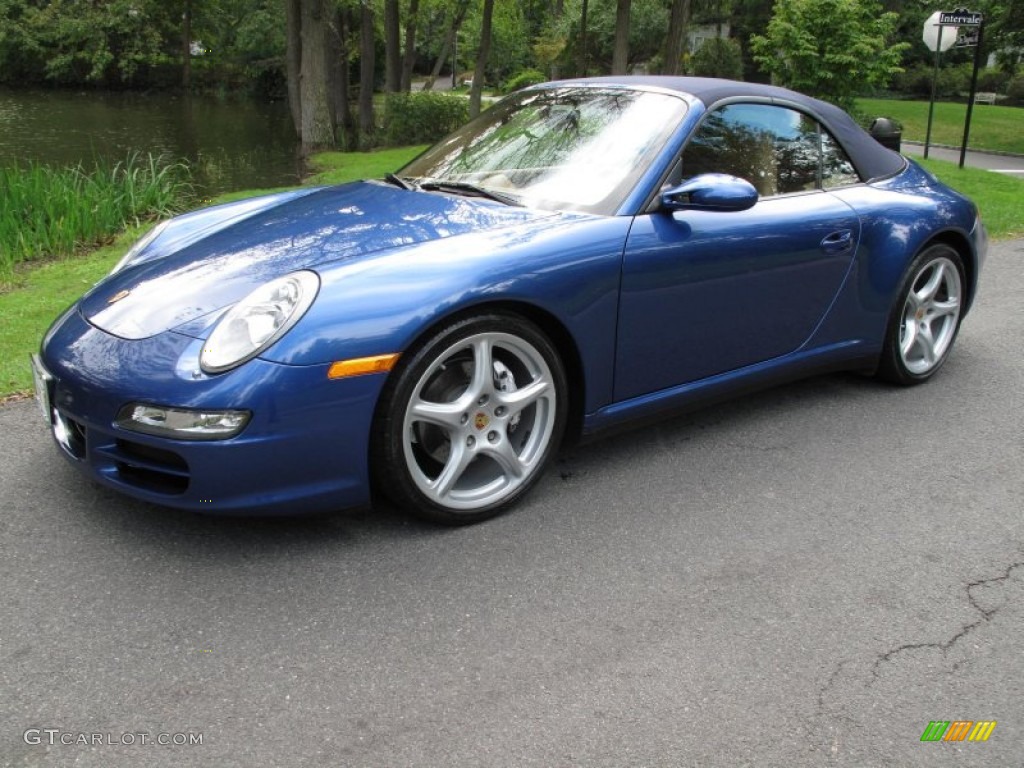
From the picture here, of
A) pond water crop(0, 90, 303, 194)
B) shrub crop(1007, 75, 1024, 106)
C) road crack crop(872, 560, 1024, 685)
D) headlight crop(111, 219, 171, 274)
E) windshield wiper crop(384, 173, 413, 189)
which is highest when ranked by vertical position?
windshield wiper crop(384, 173, 413, 189)

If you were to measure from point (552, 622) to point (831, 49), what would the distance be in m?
18.3

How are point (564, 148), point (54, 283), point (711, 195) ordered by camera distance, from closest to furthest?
point (711, 195)
point (564, 148)
point (54, 283)

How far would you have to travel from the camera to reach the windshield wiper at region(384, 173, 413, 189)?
12.4 feet

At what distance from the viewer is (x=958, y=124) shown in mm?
29750

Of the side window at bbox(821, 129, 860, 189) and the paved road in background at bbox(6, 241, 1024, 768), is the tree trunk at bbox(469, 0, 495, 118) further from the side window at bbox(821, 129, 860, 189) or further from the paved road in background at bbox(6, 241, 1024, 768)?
the paved road in background at bbox(6, 241, 1024, 768)

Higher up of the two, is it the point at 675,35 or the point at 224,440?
the point at 675,35

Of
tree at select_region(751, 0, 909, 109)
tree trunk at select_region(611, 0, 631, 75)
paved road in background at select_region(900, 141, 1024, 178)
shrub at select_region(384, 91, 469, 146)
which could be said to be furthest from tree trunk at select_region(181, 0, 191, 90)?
paved road in background at select_region(900, 141, 1024, 178)

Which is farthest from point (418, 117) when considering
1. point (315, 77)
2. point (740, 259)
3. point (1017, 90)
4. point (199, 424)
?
point (1017, 90)

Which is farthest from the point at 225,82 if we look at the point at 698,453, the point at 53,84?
the point at 698,453

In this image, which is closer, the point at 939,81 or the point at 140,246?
the point at 140,246

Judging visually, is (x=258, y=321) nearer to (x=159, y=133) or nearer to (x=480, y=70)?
(x=480, y=70)

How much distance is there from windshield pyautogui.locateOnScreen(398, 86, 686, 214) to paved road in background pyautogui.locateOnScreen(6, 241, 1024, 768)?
1.05 m

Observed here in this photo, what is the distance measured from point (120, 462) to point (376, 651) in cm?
97

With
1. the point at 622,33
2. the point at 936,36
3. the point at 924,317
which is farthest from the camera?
the point at 622,33
